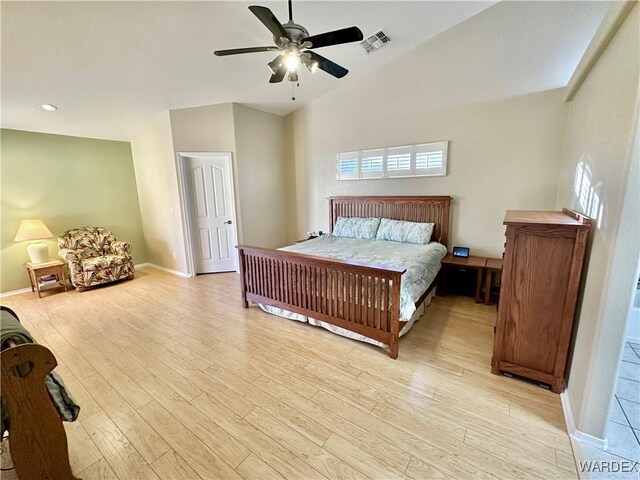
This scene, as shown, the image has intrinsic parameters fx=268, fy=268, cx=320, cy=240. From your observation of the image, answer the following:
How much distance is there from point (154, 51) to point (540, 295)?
13.7ft

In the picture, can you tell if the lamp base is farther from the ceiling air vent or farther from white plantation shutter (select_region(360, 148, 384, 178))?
the ceiling air vent

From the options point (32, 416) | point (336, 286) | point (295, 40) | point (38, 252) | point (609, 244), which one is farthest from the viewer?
point (38, 252)

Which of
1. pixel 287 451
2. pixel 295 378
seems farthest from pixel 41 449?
pixel 295 378

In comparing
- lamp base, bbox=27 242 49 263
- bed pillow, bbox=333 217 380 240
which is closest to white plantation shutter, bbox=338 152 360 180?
bed pillow, bbox=333 217 380 240

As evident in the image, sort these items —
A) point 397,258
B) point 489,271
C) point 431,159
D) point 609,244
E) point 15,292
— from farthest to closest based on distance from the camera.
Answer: point 15,292
point 431,159
point 489,271
point 397,258
point 609,244

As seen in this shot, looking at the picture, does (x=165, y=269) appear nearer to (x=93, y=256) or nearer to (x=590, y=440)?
(x=93, y=256)

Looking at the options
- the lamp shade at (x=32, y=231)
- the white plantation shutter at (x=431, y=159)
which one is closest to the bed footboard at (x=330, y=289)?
the white plantation shutter at (x=431, y=159)

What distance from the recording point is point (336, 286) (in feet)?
8.54

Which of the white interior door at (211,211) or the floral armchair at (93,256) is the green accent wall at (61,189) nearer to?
the floral armchair at (93,256)

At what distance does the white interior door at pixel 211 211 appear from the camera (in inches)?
182

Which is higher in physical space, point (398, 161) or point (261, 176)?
point (398, 161)

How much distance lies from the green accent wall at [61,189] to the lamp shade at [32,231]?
1.09 feet

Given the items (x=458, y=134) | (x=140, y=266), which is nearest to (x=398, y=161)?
(x=458, y=134)

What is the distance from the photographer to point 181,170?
4.46 m
